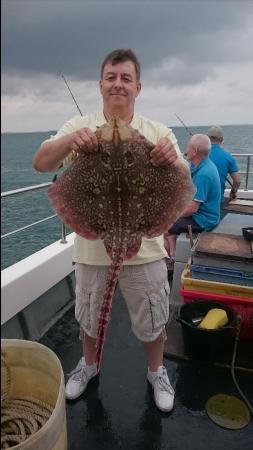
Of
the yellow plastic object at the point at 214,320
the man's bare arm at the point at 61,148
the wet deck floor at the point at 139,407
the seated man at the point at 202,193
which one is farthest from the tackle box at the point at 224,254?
the man's bare arm at the point at 61,148

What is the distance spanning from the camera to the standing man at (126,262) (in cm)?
187

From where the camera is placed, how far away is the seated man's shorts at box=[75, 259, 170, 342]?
229cm

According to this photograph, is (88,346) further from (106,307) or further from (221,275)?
(221,275)

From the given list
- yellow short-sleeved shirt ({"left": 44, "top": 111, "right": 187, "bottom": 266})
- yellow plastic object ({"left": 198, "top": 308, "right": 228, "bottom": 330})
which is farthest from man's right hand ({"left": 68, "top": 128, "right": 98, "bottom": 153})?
yellow plastic object ({"left": 198, "top": 308, "right": 228, "bottom": 330})

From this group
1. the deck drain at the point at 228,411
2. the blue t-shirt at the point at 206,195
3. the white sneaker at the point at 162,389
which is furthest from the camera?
the blue t-shirt at the point at 206,195

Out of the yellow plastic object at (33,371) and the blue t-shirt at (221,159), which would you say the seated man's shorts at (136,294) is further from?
the blue t-shirt at (221,159)

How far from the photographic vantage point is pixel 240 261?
10.2 feet

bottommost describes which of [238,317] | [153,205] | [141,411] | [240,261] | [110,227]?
[141,411]

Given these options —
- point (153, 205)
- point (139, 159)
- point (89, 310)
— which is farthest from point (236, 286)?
point (139, 159)

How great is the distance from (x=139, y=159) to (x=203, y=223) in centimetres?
282

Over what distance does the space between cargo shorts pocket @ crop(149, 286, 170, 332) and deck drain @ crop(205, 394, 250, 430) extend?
0.73m

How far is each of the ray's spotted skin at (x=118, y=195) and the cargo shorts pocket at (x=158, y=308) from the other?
1.95 ft

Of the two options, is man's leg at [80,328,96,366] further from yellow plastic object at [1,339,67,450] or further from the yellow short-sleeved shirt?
the yellow short-sleeved shirt

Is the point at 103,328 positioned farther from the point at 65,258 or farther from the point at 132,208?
the point at 65,258
